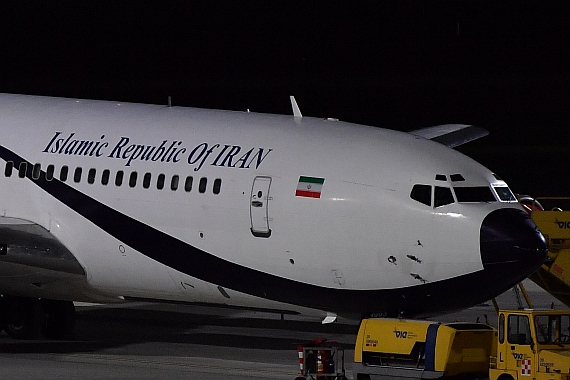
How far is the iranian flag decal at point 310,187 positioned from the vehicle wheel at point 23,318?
8.09 m

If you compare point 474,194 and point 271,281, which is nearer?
point 474,194

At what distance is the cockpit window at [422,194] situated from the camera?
864 inches

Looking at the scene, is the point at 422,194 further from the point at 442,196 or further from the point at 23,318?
the point at 23,318

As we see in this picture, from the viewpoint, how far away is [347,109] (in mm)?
67250

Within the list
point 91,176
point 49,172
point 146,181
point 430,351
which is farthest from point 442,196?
point 49,172

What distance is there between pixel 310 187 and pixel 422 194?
1924 millimetres

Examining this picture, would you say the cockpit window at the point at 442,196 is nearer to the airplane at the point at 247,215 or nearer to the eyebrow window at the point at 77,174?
the airplane at the point at 247,215

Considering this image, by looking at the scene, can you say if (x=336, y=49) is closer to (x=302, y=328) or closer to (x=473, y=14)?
(x=473, y=14)

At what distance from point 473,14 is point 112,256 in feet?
197

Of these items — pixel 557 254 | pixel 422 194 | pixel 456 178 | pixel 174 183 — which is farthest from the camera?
pixel 557 254

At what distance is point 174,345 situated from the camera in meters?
27.4

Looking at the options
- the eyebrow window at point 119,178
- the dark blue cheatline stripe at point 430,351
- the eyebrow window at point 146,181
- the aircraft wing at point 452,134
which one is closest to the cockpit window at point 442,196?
the dark blue cheatline stripe at point 430,351

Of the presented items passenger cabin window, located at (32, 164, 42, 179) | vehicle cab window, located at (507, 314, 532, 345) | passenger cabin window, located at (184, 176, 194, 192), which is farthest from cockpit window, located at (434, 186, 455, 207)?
passenger cabin window, located at (32, 164, 42, 179)

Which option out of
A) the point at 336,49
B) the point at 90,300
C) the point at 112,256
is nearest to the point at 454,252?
the point at 112,256
